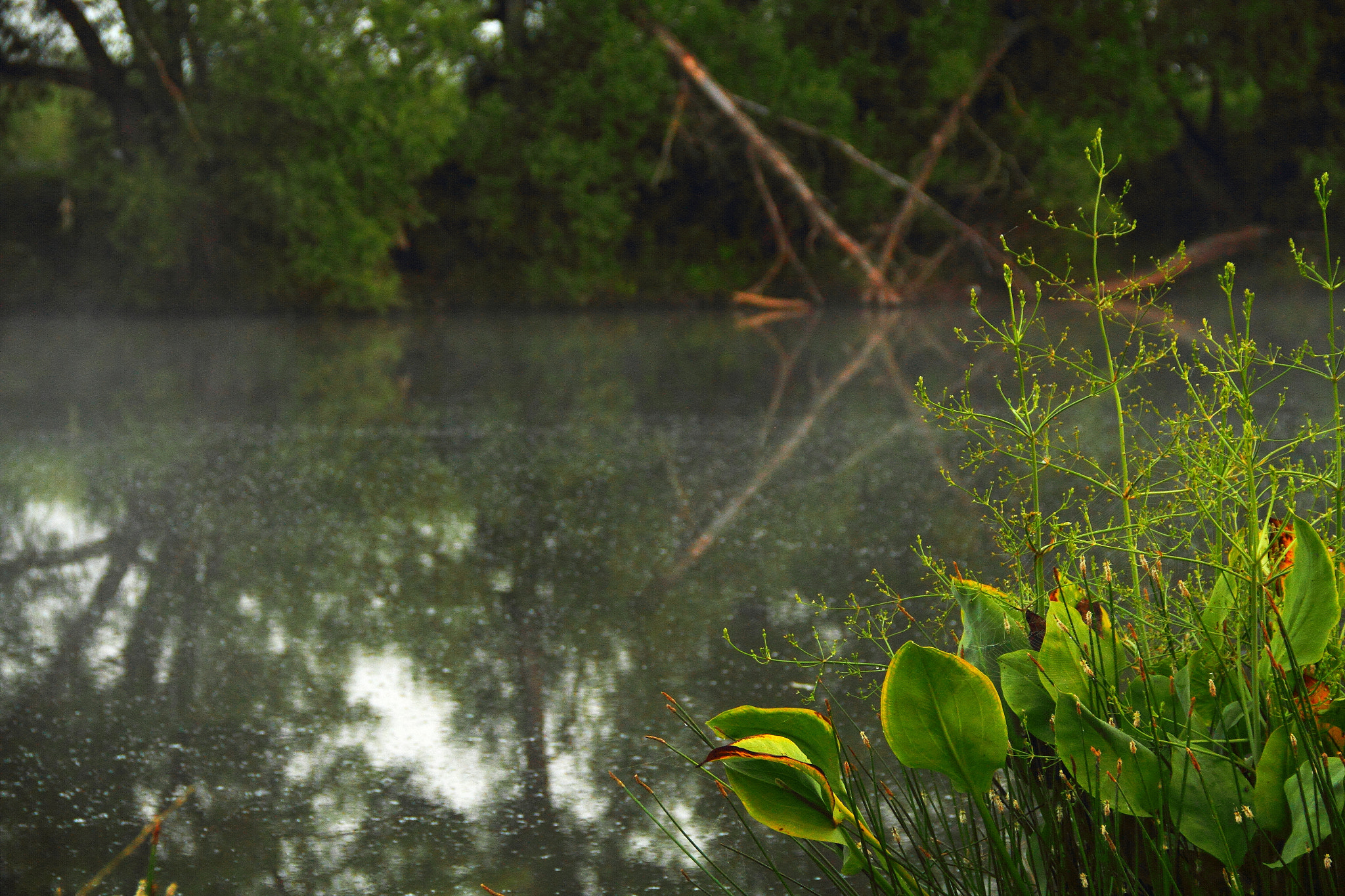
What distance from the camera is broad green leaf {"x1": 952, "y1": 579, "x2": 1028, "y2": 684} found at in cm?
197

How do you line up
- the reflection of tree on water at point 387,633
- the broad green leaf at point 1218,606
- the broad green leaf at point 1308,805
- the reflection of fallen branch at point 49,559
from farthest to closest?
1. the reflection of fallen branch at point 49,559
2. the reflection of tree on water at point 387,633
3. the broad green leaf at point 1218,606
4. the broad green leaf at point 1308,805

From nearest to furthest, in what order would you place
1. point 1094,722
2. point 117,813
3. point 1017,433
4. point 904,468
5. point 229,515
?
1. point 1094,722
2. point 1017,433
3. point 117,813
4. point 229,515
5. point 904,468

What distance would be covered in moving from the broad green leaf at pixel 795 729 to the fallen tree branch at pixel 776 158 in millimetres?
15132

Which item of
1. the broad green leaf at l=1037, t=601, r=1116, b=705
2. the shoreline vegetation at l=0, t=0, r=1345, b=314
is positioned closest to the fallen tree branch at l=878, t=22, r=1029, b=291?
the shoreline vegetation at l=0, t=0, r=1345, b=314

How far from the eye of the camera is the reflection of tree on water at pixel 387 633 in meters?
3.18

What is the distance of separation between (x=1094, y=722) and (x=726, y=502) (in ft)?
16.9

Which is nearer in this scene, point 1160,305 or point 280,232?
point 1160,305

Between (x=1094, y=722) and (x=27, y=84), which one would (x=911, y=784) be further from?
(x=27, y=84)

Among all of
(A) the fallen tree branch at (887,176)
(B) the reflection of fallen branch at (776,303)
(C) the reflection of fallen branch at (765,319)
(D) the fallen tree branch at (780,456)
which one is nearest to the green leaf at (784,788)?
(D) the fallen tree branch at (780,456)

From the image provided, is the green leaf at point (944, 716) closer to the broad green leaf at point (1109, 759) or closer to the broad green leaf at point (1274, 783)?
the broad green leaf at point (1109, 759)

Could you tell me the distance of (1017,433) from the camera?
200cm

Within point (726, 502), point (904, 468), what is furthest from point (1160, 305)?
point (904, 468)

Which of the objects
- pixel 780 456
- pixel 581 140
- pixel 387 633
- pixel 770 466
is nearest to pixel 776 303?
pixel 581 140

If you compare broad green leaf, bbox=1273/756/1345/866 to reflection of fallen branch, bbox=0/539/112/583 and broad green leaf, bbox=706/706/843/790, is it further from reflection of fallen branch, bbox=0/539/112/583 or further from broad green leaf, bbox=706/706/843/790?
reflection of fallen branch, bbox=0/539/112/583
